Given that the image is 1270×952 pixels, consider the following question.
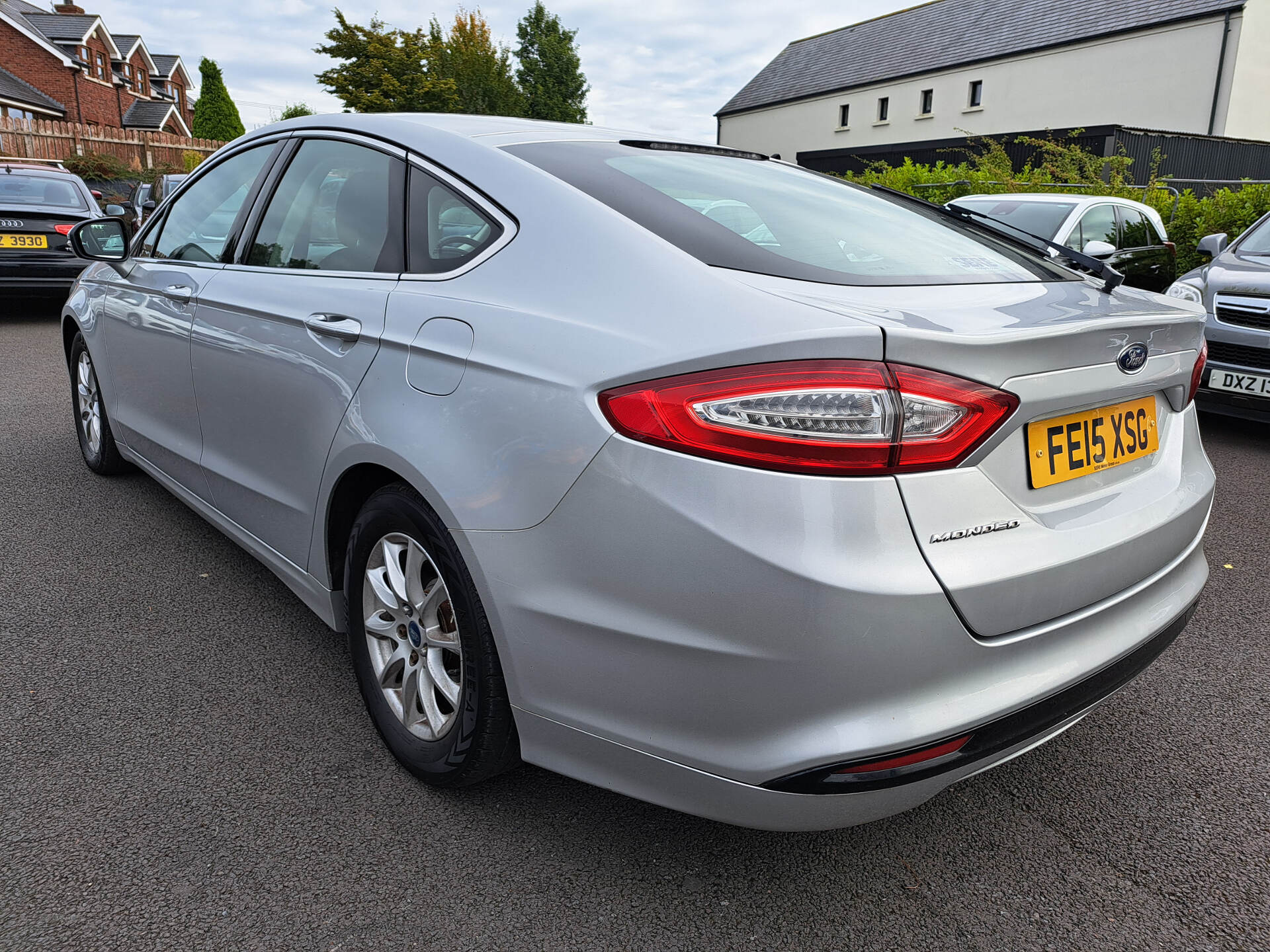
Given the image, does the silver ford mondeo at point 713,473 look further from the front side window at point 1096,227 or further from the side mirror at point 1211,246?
the front side window at point 1096,227

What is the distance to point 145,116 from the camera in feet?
182

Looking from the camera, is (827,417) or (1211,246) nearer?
(827,417)

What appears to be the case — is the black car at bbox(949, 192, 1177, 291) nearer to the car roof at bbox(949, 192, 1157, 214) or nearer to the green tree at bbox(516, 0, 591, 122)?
the car roof at bbox(949, 192, 1157, 214)

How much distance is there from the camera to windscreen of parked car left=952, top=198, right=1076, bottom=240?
27.2ft

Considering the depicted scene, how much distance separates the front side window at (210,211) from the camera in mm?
3064

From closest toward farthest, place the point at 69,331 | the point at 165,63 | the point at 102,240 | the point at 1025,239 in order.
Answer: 1. the point at 1025,239
2. the point at 102,240
3. the point at 69,331
4. the point at 165,63

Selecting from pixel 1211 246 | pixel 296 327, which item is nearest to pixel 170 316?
pixel 296 327

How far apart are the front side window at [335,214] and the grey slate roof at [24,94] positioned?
1743 inches

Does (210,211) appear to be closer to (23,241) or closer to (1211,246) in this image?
(1211,246)

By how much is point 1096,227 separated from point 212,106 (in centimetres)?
5536

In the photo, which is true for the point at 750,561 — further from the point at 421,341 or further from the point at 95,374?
the point at 95,374

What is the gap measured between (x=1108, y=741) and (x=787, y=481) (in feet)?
5.21

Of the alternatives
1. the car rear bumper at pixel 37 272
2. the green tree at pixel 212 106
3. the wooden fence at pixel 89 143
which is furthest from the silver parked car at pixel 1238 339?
the green tree at pixel 212 106

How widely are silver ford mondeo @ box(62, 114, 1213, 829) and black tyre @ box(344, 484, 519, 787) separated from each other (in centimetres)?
1
